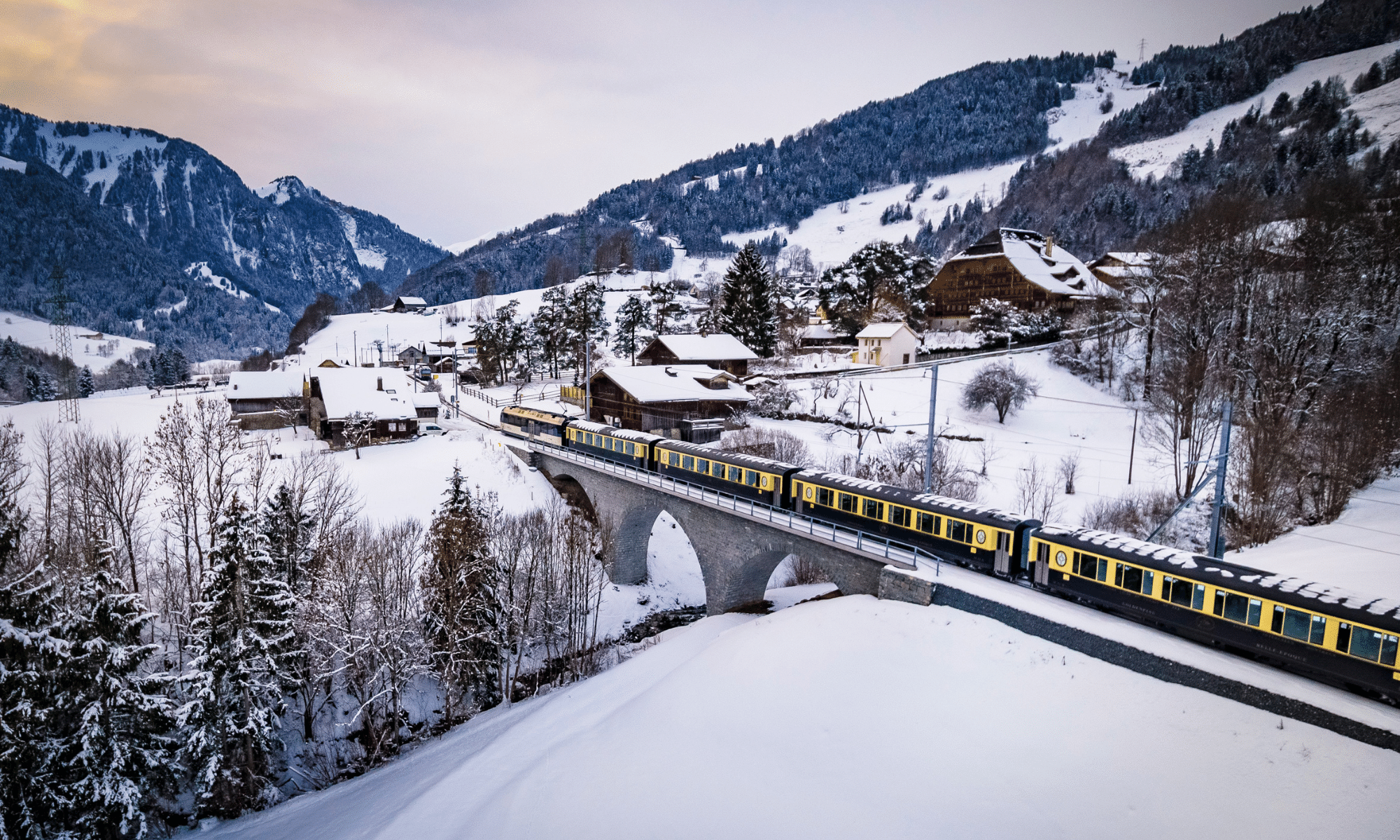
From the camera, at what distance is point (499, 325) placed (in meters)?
72.9

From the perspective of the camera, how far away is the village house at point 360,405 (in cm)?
4572

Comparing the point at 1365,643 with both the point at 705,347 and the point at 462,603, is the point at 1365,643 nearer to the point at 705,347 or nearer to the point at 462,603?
the point at 462,603

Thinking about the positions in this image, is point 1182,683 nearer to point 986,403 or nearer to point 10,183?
point 986,403

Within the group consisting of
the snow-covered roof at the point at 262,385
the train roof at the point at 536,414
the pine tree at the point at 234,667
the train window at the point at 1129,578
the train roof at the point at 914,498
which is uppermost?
the snow-covered roof at the point at 262,385

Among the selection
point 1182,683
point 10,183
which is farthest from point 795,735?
point 10,183

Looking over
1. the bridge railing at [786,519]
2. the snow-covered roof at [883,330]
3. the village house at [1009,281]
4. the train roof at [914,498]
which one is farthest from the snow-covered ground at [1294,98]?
the bridge railing at [786,519]

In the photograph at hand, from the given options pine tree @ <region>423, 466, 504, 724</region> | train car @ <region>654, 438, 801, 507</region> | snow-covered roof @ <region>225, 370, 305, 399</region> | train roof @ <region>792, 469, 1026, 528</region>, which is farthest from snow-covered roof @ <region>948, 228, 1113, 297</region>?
snow-covered roof @ <region>225, 370, 305, 399</region>

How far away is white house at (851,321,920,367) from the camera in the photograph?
179 ft

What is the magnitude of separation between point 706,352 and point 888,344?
16278mm

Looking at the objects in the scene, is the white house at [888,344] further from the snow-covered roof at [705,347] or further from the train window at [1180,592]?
the train window at [1180,592]

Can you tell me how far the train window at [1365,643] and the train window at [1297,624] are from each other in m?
0.68

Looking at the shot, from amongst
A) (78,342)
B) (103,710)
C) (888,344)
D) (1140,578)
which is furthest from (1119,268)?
(78,342)

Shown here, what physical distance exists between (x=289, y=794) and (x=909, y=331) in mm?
51866

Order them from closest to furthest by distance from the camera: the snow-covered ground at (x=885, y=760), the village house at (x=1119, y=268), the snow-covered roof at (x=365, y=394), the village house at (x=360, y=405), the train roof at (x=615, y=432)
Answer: the snow-covered ground at (x=885, y=760), the train roof at (x=615, y=432), the village house at (x=360, y=405), the snow-covered roof at (x=365, y=394), the village house at (x=1119, y=268)
